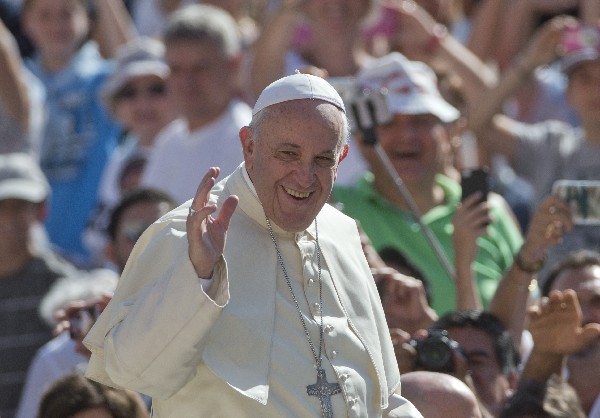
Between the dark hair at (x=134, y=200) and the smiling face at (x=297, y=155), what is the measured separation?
337 centimetres

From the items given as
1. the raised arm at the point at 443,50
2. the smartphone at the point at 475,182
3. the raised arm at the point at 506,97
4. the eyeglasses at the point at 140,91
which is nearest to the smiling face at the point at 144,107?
the eyeglasses at the point at 140,91

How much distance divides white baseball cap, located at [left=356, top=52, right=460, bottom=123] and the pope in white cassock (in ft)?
8.82

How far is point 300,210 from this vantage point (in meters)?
4.29

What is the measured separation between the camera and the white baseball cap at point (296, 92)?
4.27m

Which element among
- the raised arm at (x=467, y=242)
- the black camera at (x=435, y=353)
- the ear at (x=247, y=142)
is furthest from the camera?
the raised arm at (x=467, y=242)

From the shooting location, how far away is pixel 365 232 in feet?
23.4

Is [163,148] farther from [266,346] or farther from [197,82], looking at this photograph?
[266,346]

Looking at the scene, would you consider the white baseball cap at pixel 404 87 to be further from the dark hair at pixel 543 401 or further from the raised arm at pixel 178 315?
the raised arm at pixel 178 315

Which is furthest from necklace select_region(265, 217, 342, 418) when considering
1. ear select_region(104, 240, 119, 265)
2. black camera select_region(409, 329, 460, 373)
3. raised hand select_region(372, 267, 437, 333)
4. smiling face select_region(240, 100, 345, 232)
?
ear select_region(104, 240, 119, 265)

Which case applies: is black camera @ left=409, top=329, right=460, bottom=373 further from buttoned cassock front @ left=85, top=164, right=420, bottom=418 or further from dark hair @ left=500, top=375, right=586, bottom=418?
buttoned cassock front @ left=85, top=164, right=420, bottom=418

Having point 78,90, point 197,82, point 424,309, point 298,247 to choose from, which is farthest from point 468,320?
point 78,90

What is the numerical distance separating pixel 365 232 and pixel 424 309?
793 mm

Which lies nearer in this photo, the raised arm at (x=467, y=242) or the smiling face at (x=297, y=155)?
the smiling face at (x=297, y=155)

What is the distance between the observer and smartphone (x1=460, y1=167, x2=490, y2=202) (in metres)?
6.80
